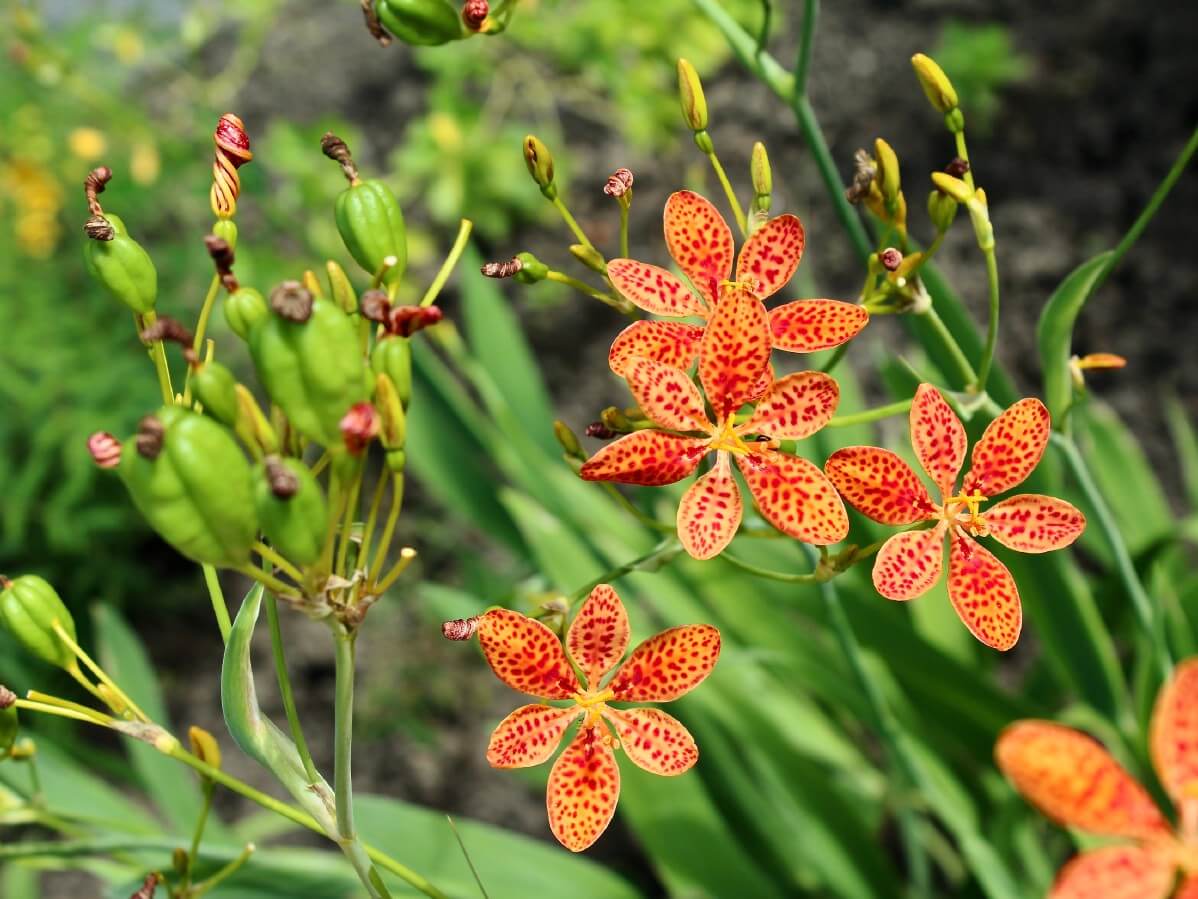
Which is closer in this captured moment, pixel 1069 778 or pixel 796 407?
pixel 1069 778

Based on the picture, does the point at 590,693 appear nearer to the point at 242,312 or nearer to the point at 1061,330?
the point at 242,312

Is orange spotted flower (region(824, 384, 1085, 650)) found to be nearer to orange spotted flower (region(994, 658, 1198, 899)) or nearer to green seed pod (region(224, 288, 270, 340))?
orange spotted flower (region(994, 658, 1198, 899))

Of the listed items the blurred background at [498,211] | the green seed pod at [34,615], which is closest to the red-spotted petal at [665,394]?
the green seed pod at [34,615]

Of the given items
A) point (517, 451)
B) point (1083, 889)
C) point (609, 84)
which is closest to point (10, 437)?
point (517, 451)

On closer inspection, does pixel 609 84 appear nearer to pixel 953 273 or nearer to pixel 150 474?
pixel 953 273

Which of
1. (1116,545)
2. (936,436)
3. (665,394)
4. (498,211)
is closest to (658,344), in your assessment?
(665,394)

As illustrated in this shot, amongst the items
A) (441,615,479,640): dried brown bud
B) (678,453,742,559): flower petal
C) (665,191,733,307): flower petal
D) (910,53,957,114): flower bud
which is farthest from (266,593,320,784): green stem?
(910,53,957,114): flower bud
